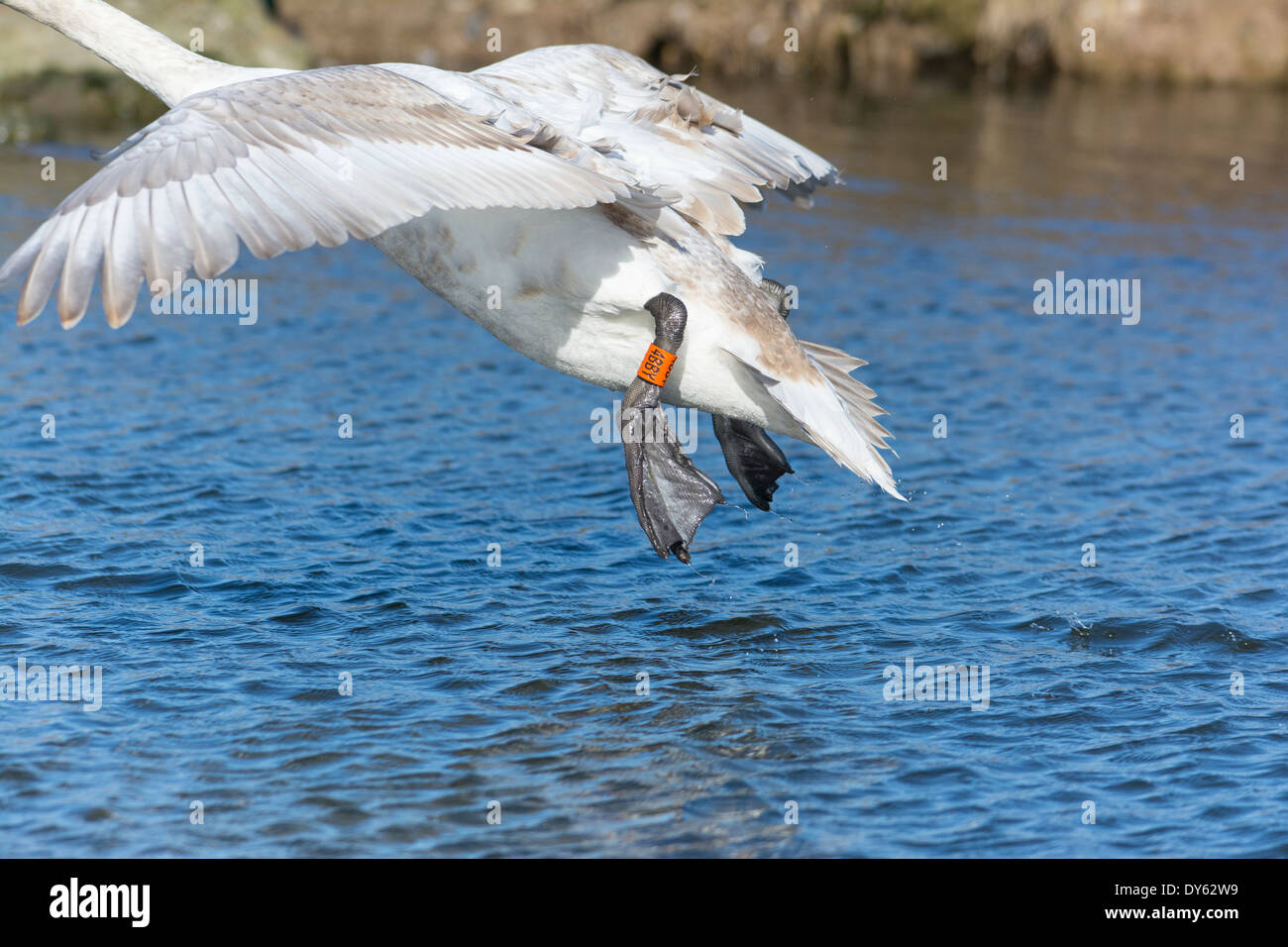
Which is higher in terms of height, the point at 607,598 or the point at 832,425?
the point at 832,425

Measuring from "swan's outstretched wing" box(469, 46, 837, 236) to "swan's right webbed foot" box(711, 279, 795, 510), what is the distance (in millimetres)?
1178

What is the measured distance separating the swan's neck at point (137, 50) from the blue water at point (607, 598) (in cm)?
274

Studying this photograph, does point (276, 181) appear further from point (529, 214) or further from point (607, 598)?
point (607, 598)

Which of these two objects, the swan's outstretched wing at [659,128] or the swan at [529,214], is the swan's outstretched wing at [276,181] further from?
the swan's outstretched wing at [659,128]

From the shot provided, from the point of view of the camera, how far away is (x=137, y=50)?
7625 millimetres

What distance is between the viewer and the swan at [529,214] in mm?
5820

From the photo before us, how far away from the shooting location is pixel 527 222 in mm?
7297

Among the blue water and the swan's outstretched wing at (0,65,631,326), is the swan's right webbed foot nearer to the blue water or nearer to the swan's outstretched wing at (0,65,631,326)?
the blue water

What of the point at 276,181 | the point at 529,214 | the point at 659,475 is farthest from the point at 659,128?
the point at 276,181

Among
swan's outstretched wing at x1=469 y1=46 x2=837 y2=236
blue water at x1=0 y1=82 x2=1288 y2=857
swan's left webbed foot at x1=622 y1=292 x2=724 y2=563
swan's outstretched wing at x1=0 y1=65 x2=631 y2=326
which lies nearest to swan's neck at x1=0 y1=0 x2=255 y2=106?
swan's outstretched wing at x1=0 y1=65 x2=631 y2=326

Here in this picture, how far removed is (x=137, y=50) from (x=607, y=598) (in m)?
3.74

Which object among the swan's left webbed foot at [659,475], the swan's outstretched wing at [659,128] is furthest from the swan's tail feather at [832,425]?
the swan's outstretched wing at [659,128]

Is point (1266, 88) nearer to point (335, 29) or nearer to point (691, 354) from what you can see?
point (335, 29)

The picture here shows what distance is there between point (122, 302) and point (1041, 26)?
24.7m
